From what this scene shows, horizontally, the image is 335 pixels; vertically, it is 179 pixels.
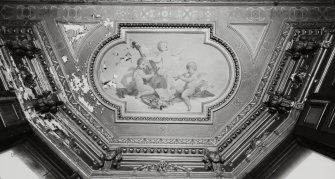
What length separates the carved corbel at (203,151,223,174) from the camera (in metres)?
5.56

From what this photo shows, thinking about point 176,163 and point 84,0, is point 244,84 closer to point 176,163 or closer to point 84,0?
point 176,163

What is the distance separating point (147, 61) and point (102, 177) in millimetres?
2344

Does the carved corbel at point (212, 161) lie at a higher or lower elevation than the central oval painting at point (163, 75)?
lower

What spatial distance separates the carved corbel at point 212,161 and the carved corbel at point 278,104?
4.49 ft

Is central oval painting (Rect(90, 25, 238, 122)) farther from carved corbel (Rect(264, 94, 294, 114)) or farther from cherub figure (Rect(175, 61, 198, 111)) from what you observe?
carved corbel (Rect(264, 94, 294, 114))

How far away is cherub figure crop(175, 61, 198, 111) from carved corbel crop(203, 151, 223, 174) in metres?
0.99

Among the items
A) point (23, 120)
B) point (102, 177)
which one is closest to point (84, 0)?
point (23, 120)

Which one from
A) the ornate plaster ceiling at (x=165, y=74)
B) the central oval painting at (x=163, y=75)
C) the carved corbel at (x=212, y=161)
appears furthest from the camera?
the central oval painting at (x=163, y=75)

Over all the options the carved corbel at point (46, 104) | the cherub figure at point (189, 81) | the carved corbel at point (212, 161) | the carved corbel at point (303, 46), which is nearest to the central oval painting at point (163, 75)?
the cherub figure at point (189, 81)

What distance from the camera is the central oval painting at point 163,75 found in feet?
19.5

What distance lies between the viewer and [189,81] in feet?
19.7

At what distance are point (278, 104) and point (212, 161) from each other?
1649 mm

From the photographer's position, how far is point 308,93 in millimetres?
5512

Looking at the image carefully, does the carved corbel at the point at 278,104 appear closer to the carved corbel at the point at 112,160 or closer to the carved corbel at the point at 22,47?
the carved corbel at the point at 112,160
